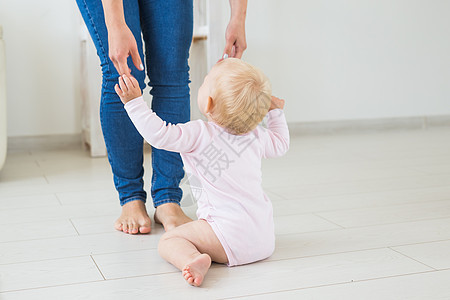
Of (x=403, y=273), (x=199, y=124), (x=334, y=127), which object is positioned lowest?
(x=334, y=127)

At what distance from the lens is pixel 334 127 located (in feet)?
9.68

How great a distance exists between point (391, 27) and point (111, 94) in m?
2.10

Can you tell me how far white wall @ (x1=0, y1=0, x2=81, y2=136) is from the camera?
2.38 meters

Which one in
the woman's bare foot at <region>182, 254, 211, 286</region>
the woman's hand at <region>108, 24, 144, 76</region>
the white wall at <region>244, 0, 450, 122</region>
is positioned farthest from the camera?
the white wall at <region>244, 0, 450, 122</region>

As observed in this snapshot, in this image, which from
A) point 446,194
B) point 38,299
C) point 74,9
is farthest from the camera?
point 74,9

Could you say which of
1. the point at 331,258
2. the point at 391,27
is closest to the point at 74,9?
the point at 391,27

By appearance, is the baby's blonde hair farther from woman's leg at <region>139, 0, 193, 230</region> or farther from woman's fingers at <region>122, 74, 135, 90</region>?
woman's leg at <region>139, 0, 193, 230</region>

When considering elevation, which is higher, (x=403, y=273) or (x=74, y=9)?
(x=74, y=9)

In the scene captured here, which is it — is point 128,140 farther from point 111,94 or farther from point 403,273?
point 403,273

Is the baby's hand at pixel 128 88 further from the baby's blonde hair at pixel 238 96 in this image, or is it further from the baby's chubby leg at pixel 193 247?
the baby's chubby leg at pixel 193 247

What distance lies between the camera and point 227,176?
3.40 ft

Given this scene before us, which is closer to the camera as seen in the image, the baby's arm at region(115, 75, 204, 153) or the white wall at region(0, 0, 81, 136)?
the baby's arm at region(115, 75, 204, 153)

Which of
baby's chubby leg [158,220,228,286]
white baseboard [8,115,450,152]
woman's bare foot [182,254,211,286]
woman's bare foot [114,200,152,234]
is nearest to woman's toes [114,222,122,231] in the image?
woman's bare foot [114,200,152,234]

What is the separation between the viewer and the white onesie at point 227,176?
1.01 meters
